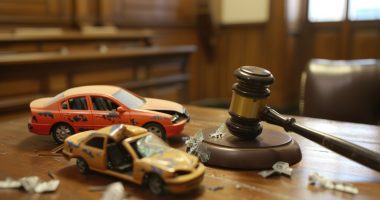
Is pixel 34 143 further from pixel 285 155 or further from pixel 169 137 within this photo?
pixel 285 155

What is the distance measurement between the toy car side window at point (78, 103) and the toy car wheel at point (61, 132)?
0.15 feet

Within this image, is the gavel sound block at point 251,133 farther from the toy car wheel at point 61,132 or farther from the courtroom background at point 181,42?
the courtroom background at point 181,42

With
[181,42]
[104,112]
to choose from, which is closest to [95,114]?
[104,112]

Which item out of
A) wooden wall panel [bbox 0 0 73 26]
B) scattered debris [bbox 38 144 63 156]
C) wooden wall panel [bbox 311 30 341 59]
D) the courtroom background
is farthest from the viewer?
wooden wall panel [bbox 311 30 341 59]

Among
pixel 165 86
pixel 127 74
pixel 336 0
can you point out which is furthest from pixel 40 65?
pixel 336 0

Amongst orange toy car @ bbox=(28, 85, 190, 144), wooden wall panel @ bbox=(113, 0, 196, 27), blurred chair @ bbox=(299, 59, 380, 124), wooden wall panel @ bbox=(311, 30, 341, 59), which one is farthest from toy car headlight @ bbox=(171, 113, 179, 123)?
wooden wall panel @ bbox=(311, 30, 341, 59)

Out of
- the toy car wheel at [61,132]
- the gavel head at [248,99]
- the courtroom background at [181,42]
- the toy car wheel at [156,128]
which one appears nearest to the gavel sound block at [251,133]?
the gavel head at [248,99]

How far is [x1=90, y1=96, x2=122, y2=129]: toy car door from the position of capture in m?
0.84

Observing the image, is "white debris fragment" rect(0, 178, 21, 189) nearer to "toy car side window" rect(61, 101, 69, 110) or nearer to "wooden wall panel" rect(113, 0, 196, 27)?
"toy car side window" rect(61, 101, 69, 110)

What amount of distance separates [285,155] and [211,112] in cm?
57

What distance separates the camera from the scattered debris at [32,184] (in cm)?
65

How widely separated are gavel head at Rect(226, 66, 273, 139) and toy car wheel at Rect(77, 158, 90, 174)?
30 centimetres

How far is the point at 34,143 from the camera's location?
36.3 inches

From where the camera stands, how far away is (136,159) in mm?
631
